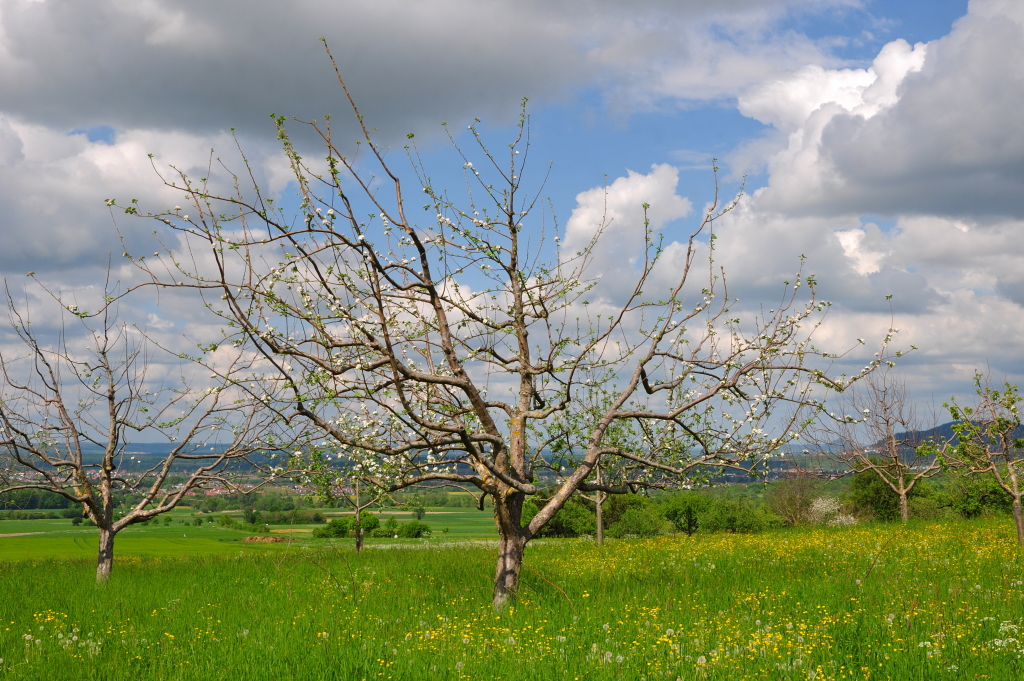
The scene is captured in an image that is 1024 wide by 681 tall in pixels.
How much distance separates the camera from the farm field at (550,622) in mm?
7582

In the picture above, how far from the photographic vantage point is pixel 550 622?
381 inches

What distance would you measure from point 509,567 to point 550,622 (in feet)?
5.09

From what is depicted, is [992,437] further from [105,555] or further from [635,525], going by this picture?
[635,525]

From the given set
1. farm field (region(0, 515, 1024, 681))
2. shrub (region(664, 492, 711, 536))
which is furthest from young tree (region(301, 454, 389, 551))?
Result: shrub (region(664, 492, 711, 536))

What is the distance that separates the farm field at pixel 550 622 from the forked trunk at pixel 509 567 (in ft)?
1.07

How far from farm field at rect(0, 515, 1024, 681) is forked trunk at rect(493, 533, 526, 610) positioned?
0.32m

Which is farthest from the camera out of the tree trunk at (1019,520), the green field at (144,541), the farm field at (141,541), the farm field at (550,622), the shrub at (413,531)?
the shrub at (413,531)

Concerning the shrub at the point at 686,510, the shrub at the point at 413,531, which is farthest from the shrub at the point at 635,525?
the shrub at the point at 413,531

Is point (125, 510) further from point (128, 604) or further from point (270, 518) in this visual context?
point (270, 518)

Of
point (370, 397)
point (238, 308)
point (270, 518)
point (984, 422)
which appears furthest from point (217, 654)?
point (270, 518)

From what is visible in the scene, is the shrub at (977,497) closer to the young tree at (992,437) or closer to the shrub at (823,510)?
the shrub at (823,510)

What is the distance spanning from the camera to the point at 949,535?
21.8 metres

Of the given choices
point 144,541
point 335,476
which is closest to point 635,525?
point 144,541

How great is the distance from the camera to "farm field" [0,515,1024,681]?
758 centimetres
